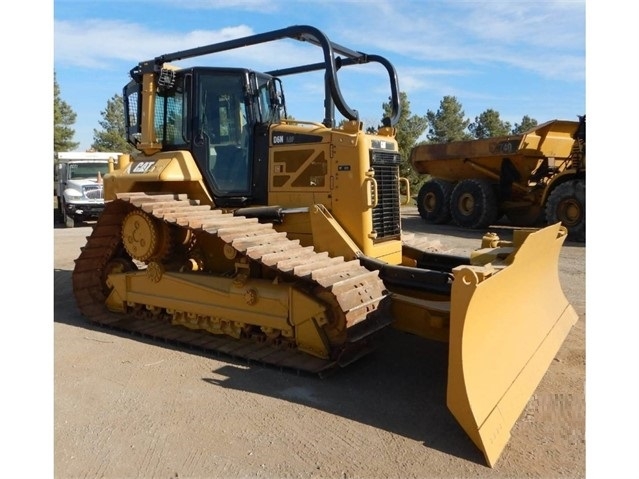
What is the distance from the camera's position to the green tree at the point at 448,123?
45281mm

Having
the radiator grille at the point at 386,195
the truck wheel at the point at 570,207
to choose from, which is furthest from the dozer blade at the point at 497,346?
the truck wheel at the point at 570,207

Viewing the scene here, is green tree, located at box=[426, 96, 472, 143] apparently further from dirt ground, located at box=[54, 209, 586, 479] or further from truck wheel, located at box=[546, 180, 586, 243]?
dirt ground, located at box=[54, 209, 586, 479]

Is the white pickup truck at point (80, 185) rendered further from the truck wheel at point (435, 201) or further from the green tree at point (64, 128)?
the green tree at point (64, 128)

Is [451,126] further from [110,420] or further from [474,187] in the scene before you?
[110,420]

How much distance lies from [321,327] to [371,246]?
3.68ft

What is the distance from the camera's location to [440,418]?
3.80 m

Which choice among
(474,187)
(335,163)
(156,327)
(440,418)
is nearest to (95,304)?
(156,327)

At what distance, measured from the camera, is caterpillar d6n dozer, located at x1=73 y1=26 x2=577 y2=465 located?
4023mm

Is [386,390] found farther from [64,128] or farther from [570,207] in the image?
[64,128]

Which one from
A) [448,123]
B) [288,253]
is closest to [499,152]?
[288,253]

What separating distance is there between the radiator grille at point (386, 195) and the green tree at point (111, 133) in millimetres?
42634

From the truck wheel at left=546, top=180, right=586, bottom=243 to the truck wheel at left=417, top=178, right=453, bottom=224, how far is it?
158 inches

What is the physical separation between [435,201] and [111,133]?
38.1 m

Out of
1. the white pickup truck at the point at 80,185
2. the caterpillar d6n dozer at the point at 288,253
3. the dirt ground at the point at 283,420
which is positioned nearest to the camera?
the dirt ground at the point at 283,420
